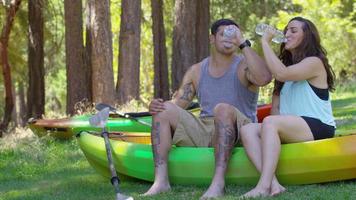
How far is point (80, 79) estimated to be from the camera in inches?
467

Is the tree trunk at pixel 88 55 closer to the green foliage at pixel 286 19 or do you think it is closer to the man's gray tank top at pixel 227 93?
the man's gray tank top at pixel 227 93

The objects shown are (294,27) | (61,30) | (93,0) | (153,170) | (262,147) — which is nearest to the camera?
(262,147)

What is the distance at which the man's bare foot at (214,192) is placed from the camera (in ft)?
14.2

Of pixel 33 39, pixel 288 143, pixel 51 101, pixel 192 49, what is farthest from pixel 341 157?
pixel 51 101

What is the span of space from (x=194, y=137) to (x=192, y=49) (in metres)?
9.04

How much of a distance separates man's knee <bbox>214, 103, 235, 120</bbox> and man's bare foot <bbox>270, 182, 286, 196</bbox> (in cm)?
54

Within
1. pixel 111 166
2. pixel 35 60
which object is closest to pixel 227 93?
pixel 111 166

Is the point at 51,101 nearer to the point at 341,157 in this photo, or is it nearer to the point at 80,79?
the point at 80,79

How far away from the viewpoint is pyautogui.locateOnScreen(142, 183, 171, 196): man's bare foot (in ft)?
15.1

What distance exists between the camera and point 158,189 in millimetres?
4641

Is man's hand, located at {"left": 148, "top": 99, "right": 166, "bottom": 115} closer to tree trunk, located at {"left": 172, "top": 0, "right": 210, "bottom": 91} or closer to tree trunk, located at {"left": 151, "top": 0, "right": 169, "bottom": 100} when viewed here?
tree trunk, located at {"left": 172, "top": 0, "right": 210, "bottom": 91}

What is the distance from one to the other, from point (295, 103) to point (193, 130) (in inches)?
30.1

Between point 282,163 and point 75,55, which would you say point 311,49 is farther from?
point 75,55

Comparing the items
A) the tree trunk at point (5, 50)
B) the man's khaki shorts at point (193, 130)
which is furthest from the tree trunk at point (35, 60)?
the man's khaki shorts at point (193, 130)
